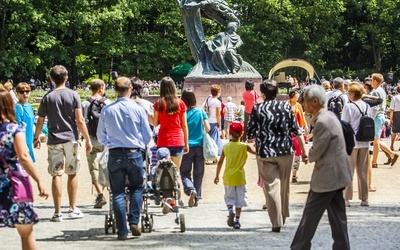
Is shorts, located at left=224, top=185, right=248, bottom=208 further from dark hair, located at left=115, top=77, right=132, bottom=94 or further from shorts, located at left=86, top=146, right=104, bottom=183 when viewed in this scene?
shorts, located at left=86, top=146, right=104, bottom=183

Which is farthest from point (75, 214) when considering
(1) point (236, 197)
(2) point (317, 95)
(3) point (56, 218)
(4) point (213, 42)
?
(4) point (213, 42)

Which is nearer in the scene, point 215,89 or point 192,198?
point 192,198

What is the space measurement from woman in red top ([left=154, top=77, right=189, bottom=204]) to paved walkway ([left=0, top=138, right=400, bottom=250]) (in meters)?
0.86

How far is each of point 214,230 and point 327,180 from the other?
242cm

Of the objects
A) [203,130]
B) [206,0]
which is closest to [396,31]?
[206,0]

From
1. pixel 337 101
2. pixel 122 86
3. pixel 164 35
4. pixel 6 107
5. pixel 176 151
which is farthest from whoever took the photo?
pixel 164 35

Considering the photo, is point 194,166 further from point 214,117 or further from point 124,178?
point 214,117

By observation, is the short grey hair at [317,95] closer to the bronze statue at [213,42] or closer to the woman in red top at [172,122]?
the woman in red top at [172,122]

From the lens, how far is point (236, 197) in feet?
34.3

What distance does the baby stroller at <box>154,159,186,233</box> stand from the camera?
32.7 ft

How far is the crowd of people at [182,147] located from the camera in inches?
316

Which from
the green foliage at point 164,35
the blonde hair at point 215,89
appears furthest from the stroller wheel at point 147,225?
the green foliage at point 164,35

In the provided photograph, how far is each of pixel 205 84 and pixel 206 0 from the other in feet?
10.2

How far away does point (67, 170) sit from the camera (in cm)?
1093
